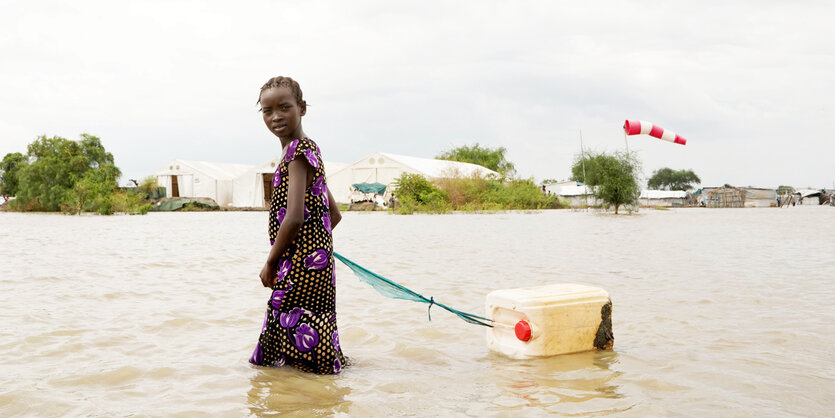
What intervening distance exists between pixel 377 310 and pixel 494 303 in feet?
5.62

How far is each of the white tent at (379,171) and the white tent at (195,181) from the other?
8821 mm

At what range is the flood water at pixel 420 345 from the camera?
9.19ft

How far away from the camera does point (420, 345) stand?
13.6ft

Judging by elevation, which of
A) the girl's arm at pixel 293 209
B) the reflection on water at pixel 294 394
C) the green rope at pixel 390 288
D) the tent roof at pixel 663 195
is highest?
the tent roof at pixel 663 195

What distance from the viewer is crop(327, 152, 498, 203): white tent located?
36750 millimetres

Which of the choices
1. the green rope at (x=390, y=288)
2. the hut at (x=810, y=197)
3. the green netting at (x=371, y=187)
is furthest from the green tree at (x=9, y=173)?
the hut at (x=810, y=197)

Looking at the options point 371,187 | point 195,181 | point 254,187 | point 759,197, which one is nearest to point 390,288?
point 371,187

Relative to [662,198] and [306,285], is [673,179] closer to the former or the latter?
[662,198]

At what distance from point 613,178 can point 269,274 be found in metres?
26.3

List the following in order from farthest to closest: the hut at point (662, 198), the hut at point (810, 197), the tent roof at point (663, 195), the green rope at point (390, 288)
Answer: the tent roof at point (663, 195), the hut at point (662, 198), the hut at point (810, 197), the green rope at point (390, 288)

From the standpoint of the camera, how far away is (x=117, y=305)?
17.3 feet

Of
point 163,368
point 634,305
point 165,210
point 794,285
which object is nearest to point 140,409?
point 163,368

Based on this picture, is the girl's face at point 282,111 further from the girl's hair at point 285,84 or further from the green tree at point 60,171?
the green tree at point 60,171

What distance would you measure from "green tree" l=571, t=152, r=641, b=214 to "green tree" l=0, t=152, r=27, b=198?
123 feet
